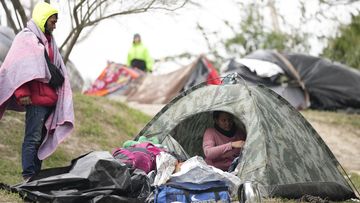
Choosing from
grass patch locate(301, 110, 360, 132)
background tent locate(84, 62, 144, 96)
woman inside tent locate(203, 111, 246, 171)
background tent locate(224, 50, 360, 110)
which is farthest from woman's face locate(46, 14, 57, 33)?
background tent locate(84, 62, 144, 96)

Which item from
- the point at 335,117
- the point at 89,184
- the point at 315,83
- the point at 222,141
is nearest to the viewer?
the point at 89,184

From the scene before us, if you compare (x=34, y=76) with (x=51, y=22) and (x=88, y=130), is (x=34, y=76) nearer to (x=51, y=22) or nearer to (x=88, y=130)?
(x=51, y=22)

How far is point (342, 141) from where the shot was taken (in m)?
13.7

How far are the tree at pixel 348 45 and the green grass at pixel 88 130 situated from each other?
434cm

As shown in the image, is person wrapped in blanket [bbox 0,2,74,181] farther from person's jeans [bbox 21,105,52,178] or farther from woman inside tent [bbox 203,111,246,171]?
woman inside tent [bbox 203,111,246,171]

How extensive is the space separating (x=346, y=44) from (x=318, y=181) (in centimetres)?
1274

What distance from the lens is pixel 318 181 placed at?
7.54 metres

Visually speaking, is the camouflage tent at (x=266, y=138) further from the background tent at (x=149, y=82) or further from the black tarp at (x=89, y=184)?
the background tent at (x=149, y=82)

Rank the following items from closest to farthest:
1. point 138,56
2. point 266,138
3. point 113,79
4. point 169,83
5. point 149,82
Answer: point 266,138 → point 169,83 → point 149,82 → point 113,79 → point 138,56

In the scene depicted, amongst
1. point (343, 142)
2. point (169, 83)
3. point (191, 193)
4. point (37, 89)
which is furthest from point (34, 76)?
point (169, 83)

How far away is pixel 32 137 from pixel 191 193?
1895mm

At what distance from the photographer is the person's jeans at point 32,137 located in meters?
7.27

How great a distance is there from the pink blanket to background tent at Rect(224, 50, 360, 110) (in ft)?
29.0

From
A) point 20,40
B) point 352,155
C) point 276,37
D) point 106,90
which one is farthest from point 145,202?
point 276,37
